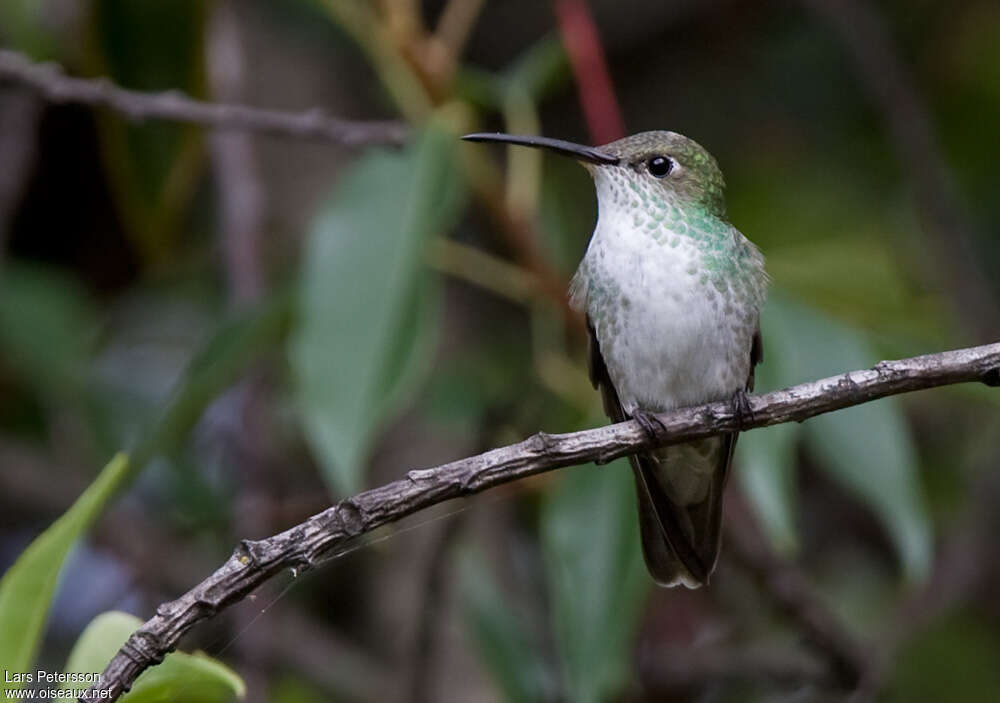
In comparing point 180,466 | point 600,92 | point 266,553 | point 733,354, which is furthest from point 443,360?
point 266,553

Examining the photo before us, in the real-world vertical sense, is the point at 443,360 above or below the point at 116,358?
below

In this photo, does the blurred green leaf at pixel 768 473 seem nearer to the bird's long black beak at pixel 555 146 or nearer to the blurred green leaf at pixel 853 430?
the blurred green leaf at pixel 853 430

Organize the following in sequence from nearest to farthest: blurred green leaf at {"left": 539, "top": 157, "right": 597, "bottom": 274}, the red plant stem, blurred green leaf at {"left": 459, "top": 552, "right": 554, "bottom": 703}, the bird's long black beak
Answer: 1. the bird's long black beak
2. the red plant stem
3. blurred green leaf at {"left": 459, "top": 552, "right": 554, "bottom": 703}
4. blurred green leaf at {"left": 539, "top": 157, "right": 597, "bottom": 274}

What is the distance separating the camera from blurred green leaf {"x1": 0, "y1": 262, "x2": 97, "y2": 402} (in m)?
3.78

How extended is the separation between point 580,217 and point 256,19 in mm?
1324

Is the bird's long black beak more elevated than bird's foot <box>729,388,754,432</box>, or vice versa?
the bird's long black beak

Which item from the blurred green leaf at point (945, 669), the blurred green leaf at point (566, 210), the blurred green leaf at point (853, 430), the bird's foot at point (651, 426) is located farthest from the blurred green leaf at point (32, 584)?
the blurred green leaf at point (945, 669)

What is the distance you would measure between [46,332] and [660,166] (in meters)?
1.89

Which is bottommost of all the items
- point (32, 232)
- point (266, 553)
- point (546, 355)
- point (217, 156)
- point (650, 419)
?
point (266, 553)

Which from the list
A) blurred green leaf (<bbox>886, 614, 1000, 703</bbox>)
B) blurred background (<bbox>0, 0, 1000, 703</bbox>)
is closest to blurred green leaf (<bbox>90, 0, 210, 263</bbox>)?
blurred background (<bbox>0, 0, 1000, 703</bbox>)

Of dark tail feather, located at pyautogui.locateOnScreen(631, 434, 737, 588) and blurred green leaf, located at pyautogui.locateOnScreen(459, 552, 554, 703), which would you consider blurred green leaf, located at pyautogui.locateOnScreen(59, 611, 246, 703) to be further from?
blurred green leaf, located at pyautogui.locateOnScreen(459, 552, 554, 703)

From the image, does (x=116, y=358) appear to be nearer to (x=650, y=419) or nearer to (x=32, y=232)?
(x=32, y=232)

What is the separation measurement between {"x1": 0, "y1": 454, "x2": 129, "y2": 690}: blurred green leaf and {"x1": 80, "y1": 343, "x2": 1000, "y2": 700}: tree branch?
0.82 feet

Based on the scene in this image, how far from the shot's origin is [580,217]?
459 cm
